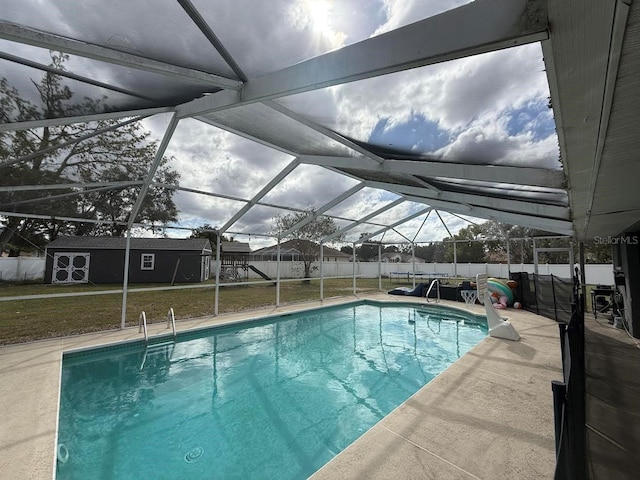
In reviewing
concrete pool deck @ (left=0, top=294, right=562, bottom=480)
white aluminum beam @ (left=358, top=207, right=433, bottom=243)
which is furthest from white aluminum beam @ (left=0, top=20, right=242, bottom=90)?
white aluminum beam @ (left=358, top=207, right=433, bottom=243)

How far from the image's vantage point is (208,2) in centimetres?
187

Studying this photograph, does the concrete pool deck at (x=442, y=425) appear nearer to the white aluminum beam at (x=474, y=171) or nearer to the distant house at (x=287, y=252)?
the white aluminum beam at (x=474, y=171)

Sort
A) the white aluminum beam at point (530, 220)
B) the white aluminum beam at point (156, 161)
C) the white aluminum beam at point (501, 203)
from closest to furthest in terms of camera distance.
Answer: the white aluminum beam at point (156, 161)
the white aluminum beam at point (501, 203)
the white aluminum beam at point (530, 220)

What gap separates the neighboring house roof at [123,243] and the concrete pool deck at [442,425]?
48.4ft

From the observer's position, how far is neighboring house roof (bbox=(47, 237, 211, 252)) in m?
17.6

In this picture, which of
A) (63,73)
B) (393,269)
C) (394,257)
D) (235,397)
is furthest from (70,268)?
(394,257)

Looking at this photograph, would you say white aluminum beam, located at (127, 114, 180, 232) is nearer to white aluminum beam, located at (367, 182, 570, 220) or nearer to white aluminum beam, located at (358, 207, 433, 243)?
white aluminum beam, located at (367, 182, 570, 220)

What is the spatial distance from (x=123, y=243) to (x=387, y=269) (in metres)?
17.7

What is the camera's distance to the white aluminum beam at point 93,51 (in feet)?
5.90

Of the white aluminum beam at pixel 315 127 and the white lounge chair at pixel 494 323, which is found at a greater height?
the white aluminum beam at pixel 315 127

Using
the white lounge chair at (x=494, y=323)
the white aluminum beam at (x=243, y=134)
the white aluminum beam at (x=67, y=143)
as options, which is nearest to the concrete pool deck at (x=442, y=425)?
the white lounge chair at (x=494, y=323)

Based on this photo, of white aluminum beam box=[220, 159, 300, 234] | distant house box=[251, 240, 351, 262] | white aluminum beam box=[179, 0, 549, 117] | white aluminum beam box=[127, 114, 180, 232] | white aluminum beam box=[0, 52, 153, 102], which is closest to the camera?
white aluminum beam box=[179, 0, 549, 117]

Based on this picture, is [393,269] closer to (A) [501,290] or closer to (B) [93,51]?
(A) [501,290]

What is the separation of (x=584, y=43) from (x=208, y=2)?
198 centimetres
